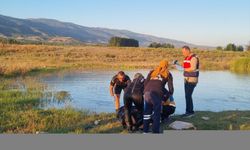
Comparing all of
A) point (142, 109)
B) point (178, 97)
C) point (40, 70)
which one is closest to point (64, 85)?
point (178, 97)

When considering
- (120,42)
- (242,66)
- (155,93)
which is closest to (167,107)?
(155,93)

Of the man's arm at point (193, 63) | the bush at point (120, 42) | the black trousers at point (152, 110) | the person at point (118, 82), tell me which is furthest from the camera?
the bush at point (120, 42)

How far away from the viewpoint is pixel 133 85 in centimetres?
1023

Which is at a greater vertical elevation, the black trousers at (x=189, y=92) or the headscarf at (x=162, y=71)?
the headscarf at (x=162, y=71)

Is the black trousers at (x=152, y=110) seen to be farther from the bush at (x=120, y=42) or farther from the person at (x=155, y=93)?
the bush at (x=120, y=42)

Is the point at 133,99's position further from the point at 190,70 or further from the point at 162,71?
the point at 190,70

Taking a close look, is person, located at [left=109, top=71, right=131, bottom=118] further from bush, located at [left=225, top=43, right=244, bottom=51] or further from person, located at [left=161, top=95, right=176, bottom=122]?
bush, located at [left=225, top=43, right=244, bottom=51]

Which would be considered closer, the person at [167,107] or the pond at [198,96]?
A: the person at [167,107]

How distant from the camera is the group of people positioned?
31.1 feet

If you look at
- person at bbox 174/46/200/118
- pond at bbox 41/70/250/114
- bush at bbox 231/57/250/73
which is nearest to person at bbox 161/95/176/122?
person at bbox 174/46/200/118

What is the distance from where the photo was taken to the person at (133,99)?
10.2m

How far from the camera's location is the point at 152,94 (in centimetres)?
941

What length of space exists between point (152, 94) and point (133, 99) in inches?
37.3

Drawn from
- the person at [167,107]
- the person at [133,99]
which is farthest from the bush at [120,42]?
the person at [133,99]
